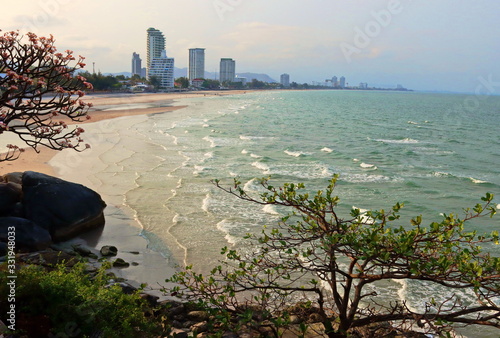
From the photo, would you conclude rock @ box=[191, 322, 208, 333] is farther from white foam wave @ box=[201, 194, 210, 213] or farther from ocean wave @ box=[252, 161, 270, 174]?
ocean wave @ box=[252, 161, 270, 174]

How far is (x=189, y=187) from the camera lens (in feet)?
57.5

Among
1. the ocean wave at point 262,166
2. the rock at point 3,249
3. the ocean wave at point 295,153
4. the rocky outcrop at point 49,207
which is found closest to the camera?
the rock at point 3,249

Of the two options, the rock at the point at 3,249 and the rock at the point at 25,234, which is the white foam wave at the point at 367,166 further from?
the rock at the point at 3,249

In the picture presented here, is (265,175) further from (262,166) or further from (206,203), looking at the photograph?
(206,203)

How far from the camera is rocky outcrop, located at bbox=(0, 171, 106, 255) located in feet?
34.7

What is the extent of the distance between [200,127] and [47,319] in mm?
37241

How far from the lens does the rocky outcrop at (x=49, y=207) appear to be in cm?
1057

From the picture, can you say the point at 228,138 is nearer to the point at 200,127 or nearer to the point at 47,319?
the point at 200,127

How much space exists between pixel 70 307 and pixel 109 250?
206 inches

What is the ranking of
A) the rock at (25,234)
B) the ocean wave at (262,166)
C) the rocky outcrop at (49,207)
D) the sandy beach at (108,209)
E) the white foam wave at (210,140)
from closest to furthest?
the rock at (25,234), the sandy beach at (108,209), the rocky outcrop at (49,207), the ocean wave at (262,166), the white foam wave at (210,140)

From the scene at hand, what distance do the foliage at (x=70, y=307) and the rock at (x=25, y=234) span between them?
413cm

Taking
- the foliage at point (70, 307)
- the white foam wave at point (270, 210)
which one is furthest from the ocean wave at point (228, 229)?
the foliage at point (70, 307)

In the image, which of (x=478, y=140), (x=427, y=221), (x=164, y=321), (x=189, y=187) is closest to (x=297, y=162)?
(x=189, y=187)

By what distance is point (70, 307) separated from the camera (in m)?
5.12
